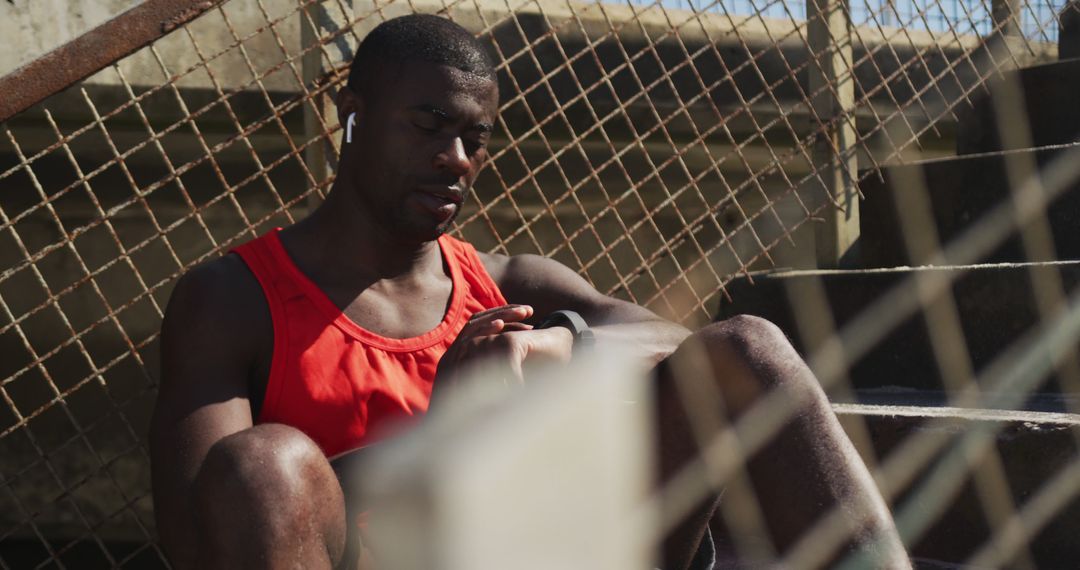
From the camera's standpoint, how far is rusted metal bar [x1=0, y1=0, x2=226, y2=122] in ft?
8.25

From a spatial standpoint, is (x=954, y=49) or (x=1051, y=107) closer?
(x=1051, y=107)

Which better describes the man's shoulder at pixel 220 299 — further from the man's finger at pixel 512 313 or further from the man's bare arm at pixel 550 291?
the man's bare arm at pixel 550 291

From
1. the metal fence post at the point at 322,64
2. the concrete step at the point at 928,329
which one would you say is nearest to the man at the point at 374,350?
the metal fence post at the point at 322,64

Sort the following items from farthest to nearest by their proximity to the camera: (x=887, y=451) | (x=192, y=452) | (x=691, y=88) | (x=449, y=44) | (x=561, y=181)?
(x=561, y=181) < (x=691, y=88) < (x=887, y=451) < (x=449, y=44) < (x=192, y=452)

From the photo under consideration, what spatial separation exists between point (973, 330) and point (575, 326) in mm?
1578

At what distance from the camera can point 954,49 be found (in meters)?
4.98

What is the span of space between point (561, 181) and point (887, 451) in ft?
8.07

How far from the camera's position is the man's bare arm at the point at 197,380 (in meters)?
2.02

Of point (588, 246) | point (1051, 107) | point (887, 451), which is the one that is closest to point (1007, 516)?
point (887, 451)

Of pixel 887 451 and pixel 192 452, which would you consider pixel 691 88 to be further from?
pixel 192 452

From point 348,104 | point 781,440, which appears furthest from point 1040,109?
point 348,104

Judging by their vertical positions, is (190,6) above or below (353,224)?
above

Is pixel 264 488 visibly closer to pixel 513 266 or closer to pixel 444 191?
pixel 444 191

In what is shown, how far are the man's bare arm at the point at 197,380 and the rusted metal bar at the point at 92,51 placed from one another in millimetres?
652
